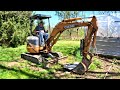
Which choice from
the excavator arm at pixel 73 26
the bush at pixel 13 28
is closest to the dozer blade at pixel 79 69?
the excavator arm at pixel 73 26

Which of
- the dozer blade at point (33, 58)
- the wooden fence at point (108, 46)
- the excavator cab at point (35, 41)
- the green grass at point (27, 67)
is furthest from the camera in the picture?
the wooden fence at point (108, 46)

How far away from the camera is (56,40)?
21.6 ft

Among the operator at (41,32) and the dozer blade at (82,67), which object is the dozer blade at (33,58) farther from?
the dozer blade at (82,67)

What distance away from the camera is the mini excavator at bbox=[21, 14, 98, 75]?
5.79m

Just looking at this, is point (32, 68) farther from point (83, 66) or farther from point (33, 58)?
point (83, 66)

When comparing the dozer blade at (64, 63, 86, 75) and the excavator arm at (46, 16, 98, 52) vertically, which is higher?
the excavator arm at (46, 16, 98, 52)

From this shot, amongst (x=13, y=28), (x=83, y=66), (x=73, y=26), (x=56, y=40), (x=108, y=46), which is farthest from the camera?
(x=13, y=28)

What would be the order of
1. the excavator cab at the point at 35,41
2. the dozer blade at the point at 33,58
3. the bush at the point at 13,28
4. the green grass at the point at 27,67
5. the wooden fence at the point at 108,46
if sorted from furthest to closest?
the bush at the point at 13,28 → the wooden fence at the point at 108,46 → the excavator cab at the point at 35,41 → the dozer blade at the point at 33,58 → the green grass at the point at 27,67

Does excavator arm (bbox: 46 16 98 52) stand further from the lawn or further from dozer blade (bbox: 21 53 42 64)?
the lawn

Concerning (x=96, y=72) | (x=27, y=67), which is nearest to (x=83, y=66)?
(x=96, y=72)

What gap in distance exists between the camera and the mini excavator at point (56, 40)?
5.79 meters

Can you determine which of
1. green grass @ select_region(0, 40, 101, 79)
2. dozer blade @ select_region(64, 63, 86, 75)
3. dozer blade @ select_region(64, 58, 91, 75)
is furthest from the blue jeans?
dozer blade @ select_region(64, 58, 91, 75)

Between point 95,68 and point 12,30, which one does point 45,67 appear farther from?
point 12,30

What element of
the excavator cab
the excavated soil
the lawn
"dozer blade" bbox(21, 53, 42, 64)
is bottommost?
the excavated soil
